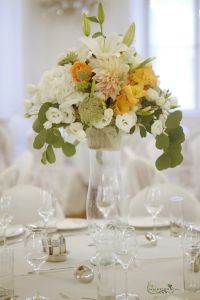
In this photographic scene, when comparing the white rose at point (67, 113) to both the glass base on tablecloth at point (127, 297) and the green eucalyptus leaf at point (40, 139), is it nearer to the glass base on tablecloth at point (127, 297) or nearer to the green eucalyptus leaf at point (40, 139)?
the green eucalyptus leaf at point (40, 139)

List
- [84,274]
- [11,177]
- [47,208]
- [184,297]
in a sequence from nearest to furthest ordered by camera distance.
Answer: [184,297]
[84,274]
[47,208]
[11,177]

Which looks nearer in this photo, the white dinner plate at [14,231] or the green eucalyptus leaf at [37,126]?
the green eucalyptus leaf at [37,126]

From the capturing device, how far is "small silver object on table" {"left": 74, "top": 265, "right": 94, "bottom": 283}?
4.96 ft

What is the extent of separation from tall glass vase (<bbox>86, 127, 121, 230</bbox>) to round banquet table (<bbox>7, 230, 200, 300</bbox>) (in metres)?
0.15

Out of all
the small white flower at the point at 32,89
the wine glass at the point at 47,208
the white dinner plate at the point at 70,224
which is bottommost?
the white dinner plate at the point at 70,224

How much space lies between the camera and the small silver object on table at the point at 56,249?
1762 millimetres

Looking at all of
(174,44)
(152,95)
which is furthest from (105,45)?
(174,44)

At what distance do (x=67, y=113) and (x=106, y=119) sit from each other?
0.13 meters

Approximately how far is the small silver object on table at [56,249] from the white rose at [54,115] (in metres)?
0.39

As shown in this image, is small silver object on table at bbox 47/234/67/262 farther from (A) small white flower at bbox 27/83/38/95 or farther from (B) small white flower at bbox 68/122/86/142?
(A) small white flower at bbox 27/83/38/95

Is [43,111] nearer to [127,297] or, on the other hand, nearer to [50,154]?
[50,154]

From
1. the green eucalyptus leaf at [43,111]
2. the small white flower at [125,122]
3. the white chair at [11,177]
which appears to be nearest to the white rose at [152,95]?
the small white flower at [125,122]

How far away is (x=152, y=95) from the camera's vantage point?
1719mm

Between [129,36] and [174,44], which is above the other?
[174,44]
